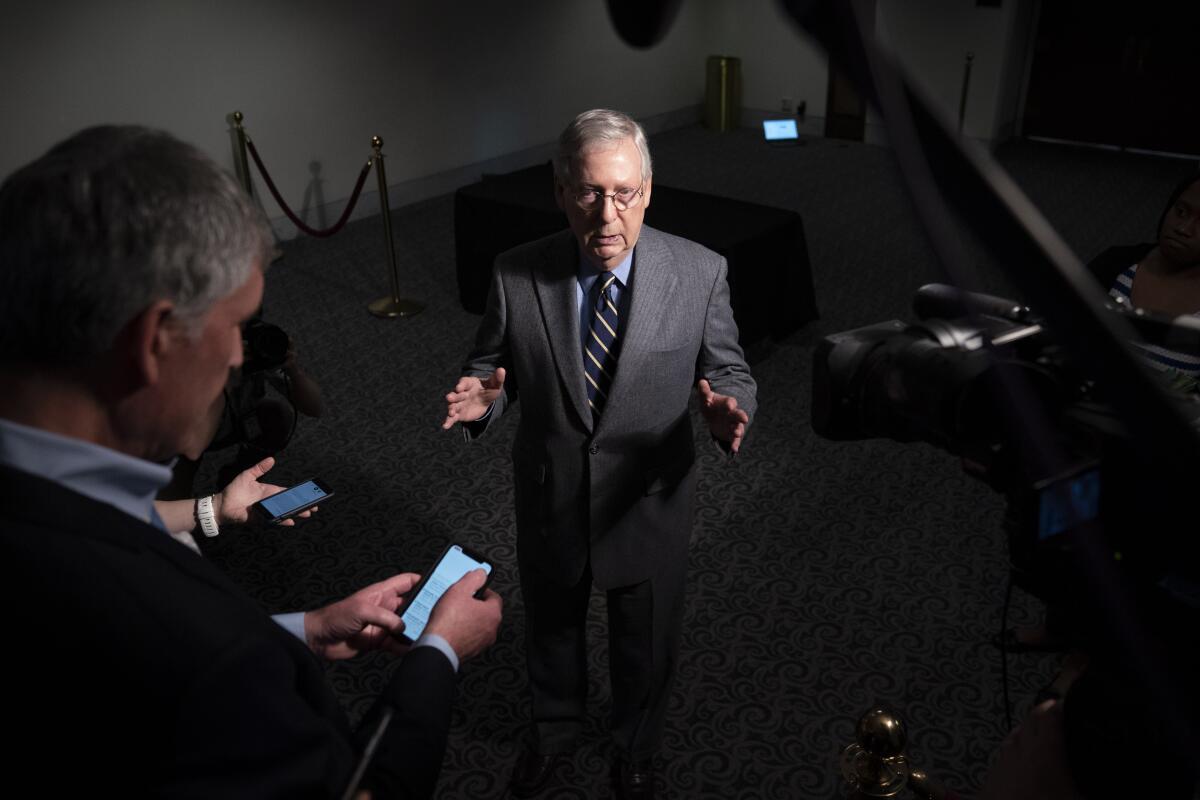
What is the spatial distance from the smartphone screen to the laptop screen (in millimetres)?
8778

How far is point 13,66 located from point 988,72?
848 cm

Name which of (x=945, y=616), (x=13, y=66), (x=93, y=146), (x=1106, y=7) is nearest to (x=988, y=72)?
(x=1106, y=7)

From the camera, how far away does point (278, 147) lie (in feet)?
23.8

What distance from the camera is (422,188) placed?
843cm

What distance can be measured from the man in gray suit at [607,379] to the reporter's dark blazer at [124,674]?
1.15m

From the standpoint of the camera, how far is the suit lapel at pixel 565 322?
208cm

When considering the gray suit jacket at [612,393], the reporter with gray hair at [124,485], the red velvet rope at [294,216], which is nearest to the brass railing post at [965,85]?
the red velvet rope at [294,216]

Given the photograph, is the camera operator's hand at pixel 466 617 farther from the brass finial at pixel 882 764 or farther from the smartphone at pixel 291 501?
the smartphone at pixel 291 501

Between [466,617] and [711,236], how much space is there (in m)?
3.92

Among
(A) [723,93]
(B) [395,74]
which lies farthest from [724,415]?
(A) [723,93]

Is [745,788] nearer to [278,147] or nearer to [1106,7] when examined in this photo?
[278,147]

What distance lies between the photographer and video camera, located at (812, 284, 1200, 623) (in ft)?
2.80

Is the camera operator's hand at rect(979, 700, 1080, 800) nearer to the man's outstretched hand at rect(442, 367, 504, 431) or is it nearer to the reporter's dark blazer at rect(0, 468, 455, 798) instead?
the reporter's dark blazer at rect(0, 468, 455, 798)

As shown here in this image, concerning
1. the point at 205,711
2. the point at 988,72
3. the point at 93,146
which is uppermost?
the point at 93,146
